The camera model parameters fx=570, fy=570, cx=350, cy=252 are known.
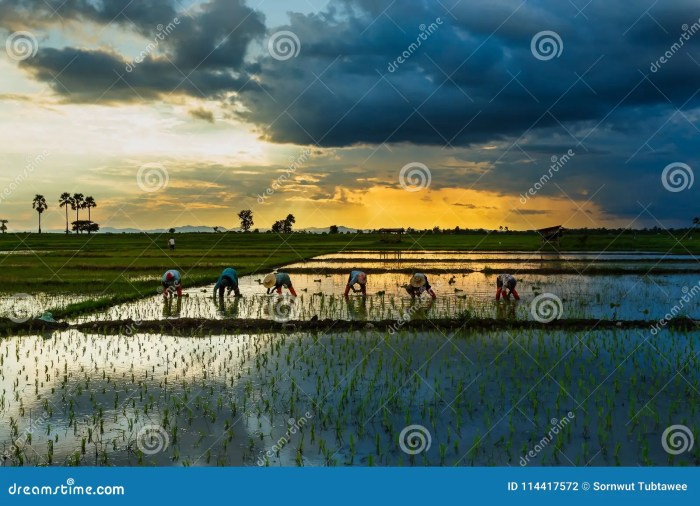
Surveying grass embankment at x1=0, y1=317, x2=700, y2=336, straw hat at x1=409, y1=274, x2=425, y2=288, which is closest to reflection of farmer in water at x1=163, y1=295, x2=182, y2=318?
grass embankment at x1=0, y1=317, x2=700, y2=336

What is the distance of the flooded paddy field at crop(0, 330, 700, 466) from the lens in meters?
5.28

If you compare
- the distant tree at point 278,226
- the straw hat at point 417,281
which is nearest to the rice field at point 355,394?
the straw hat at point 417,281

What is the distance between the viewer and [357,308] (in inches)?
538

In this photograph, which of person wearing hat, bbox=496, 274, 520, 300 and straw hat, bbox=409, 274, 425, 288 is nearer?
straw hat, bbox=409, 274, 425, 288

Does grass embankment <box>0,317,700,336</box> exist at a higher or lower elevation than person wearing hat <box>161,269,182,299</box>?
lower

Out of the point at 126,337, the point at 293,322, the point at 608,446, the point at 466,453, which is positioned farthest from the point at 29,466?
the point at 293,322

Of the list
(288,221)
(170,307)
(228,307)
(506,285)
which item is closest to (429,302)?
(506,285)

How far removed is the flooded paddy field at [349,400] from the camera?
5277 mm

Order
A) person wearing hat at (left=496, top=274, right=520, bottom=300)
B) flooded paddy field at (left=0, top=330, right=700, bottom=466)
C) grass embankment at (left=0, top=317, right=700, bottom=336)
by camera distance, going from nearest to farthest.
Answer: flooded paddy field at (left=0, top=330, right=700, bottom=466), grass embankment at (left=0, top=317, right=700, bottom=336), person wearing hat at (left=496, top=274, right=520, bottom=300)

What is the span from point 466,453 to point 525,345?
188 inches

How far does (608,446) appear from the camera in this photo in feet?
17.7

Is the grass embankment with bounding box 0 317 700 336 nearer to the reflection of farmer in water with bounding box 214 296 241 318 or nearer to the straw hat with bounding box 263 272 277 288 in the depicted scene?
the reflection of farmer in water with bounding box 214 296 241 318

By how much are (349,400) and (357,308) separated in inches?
276

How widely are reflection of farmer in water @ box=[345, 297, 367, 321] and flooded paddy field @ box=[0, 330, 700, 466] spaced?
2.22 metres
